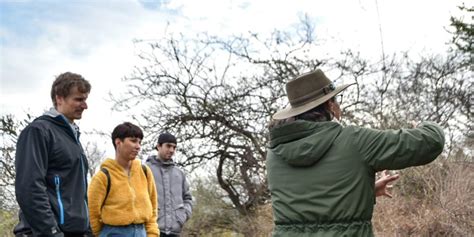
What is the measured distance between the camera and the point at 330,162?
2885 millimetres

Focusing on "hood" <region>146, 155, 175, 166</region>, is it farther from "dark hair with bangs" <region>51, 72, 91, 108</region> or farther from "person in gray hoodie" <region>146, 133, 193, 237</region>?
"dark hair with bangs" <region>51, 72, 91, 108</region>

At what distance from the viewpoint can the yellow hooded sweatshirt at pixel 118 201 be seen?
486 centimetres

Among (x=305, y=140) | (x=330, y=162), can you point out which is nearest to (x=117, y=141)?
(x=305, y=140)

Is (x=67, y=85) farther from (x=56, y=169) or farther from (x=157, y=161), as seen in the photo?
(x=157, y=161)

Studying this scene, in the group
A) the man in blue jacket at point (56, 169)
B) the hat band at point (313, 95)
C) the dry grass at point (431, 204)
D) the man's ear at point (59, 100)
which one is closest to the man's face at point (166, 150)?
the dry grass at point (431, 204)

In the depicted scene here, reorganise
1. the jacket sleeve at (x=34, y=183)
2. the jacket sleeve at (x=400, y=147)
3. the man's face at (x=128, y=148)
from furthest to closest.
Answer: the man's face at (x=128, y=148) < the jacket sleeve at (x=34, y=183) < the jacket sleeve at (x=400, y=147)

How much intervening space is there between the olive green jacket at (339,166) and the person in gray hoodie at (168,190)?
11.9 ft

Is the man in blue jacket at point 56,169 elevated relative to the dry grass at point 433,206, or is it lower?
elevated

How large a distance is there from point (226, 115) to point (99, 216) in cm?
687

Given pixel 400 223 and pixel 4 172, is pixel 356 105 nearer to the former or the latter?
pixel 400 223

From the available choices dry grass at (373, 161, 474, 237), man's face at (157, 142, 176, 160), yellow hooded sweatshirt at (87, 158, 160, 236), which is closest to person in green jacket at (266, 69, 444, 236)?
yellow hooded sweatshirt at (87, 158, 160, 236)

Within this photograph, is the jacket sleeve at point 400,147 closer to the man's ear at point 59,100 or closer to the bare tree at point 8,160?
the man's ear at point 59,100

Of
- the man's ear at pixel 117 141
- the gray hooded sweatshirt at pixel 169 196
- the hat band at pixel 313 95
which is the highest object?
the hat band at pixel 313 95

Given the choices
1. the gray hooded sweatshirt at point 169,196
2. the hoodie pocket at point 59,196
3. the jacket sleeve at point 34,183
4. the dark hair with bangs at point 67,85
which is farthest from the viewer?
the gray hooded sweatshirt at point 169,196
